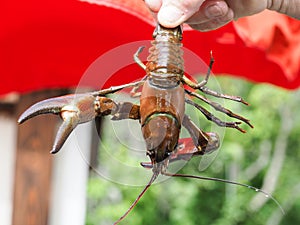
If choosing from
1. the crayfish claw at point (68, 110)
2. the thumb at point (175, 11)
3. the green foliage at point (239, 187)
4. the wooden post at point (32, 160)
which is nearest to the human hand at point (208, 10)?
the thumb at point (175, 11)

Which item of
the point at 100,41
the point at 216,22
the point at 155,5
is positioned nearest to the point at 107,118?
the point at 100,41

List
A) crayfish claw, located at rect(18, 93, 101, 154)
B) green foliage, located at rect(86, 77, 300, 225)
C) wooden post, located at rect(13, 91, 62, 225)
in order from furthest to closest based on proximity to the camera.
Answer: green foliage, located at rect(86, 77, 300, 225) < wooden post, located at rect(13, 91, 62, 225) < crayfish claw, located at rect(18, 93, 101, 154)

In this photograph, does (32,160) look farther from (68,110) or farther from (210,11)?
(68,110)

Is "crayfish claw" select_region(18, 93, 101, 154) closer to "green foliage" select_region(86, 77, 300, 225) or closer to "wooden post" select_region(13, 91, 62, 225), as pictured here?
"wooden post" select_region(13, 91, 62, 225)

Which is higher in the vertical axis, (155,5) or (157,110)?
(155,5)

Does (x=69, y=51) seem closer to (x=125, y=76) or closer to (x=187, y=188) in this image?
(x=125, y=76)

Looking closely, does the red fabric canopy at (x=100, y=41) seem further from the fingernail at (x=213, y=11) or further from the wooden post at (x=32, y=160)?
the fingernail at (x=213, y=11)

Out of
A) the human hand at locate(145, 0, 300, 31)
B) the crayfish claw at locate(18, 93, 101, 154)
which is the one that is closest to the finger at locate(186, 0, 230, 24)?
the human hand at locate(145, 0, 300, 31)
